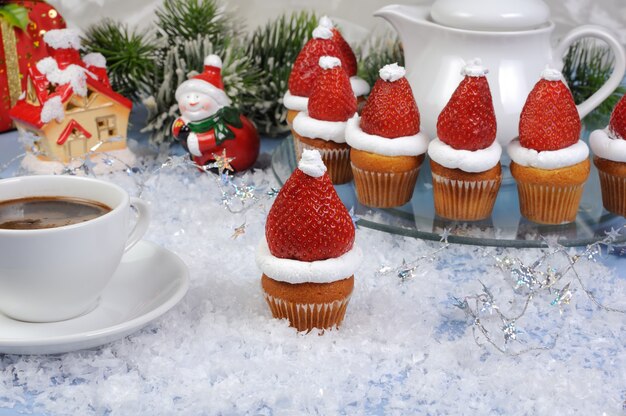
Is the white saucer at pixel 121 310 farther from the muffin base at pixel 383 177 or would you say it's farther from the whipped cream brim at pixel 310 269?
the muffin base at pixel 383 177

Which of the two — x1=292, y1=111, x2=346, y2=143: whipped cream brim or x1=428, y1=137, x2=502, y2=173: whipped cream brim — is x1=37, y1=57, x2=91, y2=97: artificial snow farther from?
x1=428, y1=137, x2=502, y2=173: whipped cream brim

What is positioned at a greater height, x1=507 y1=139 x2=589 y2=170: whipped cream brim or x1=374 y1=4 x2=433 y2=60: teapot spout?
x1=374 y1=4 x2=433 y2=60: teapot spout

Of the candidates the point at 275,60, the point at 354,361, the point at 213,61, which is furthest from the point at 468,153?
the point at 275,60

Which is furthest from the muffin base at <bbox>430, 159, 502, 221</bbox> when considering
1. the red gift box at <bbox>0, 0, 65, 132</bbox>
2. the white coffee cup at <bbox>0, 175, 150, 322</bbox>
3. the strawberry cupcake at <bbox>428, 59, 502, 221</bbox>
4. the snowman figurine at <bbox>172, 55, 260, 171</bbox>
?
the red gift box at <bbox>0, 0, 65, 132</bbox>

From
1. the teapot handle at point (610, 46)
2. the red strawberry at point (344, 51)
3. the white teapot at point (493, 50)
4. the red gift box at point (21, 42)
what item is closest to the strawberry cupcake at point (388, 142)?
the white teapot at point (493, 50)

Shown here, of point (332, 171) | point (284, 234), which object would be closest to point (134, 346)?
point (284, 234)

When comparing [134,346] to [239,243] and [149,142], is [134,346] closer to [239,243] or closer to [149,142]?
[239,243]
